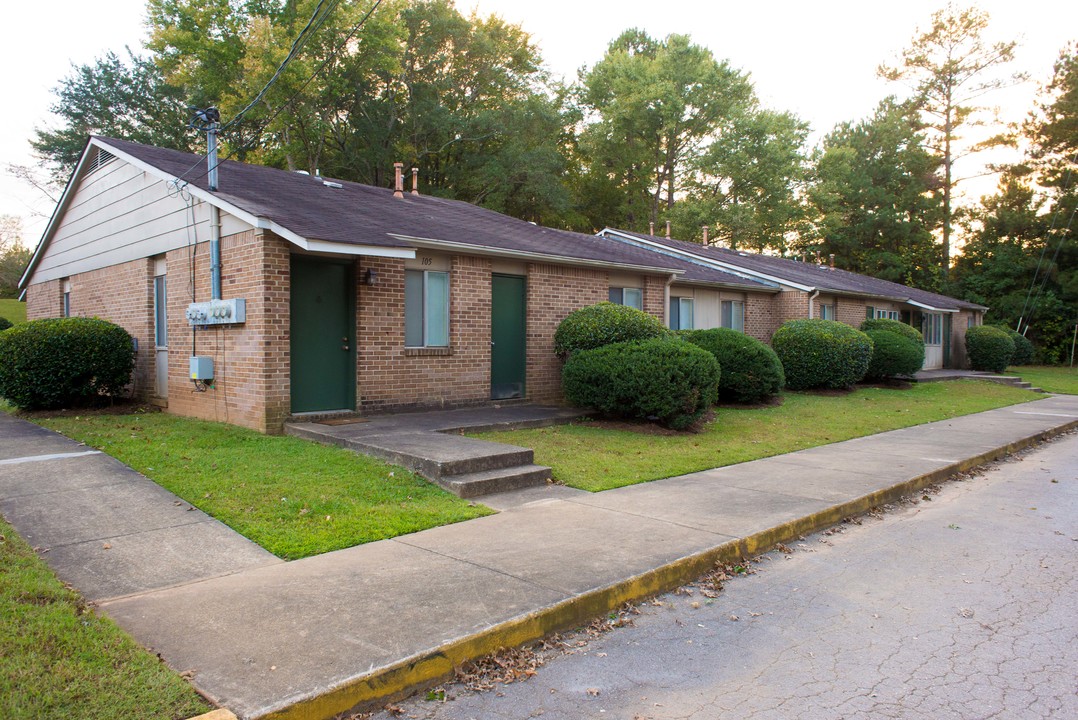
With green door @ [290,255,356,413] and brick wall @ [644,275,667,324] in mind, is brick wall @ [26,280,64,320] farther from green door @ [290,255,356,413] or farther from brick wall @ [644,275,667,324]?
brick wall @ [644,275,667,324]

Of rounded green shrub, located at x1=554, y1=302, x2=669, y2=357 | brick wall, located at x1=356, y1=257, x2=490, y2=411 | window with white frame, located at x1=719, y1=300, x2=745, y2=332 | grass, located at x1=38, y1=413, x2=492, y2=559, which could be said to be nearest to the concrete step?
grass, located at x1=38, y1=413, x2=492, y2=559

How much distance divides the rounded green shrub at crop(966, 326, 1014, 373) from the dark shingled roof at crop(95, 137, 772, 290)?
59.0 ft

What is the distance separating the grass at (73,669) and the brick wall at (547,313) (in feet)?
30.8

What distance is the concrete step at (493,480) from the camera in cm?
684

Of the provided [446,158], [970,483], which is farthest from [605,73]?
[970,483]

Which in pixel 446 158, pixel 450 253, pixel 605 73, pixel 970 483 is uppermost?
pixel 605 73

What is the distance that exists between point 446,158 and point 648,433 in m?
27.2

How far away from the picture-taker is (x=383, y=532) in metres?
5.57

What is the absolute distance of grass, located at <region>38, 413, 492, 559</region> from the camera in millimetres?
5574

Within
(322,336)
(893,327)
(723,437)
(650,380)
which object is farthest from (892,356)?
(322,336)

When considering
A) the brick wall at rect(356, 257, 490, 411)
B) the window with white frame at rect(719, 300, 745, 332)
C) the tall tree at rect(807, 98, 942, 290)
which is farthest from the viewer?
the tall tree at rect(807, 98, 942, 290)

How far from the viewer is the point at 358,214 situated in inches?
454

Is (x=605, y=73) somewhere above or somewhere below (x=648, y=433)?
above

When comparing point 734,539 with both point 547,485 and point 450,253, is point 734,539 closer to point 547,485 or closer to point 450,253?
point 547,485
